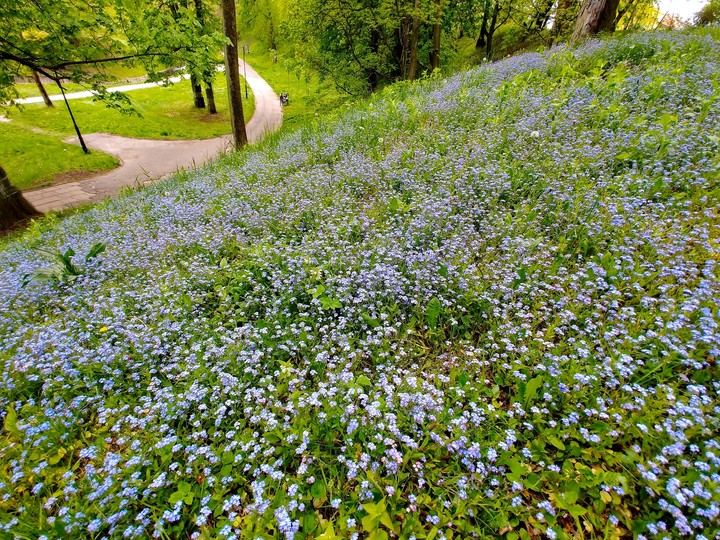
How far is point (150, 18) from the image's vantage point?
10.2 meters

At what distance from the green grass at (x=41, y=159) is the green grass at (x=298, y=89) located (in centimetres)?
1201

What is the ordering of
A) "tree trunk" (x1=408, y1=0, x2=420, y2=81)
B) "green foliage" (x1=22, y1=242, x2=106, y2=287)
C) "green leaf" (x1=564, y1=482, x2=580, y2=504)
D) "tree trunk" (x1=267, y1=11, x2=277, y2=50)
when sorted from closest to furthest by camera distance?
"green leaf" (x1=564, y1=482, x2=580, y2=504) < "green foliage" (x1=22, y1=242, x2=106, y2=287) < "tree trunk" (x1=408, y1=0, x2=420, y2=81) < "tree trunk" (x1=267, y1=11, x2=277, y2=50)

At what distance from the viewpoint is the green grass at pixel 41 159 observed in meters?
18.7

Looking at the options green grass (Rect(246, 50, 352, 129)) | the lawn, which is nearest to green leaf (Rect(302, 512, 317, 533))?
green grass (Rect(246, 50, 352, 129))

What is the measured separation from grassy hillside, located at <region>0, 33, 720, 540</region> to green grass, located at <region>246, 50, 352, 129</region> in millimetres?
9510

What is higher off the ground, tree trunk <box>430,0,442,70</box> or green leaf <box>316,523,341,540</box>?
tree trunk <box>430,0,442,70</box>

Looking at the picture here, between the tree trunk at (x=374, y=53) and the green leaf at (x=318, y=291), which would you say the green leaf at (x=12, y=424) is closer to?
the green leaf at (x=318, y=291)

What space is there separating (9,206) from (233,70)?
8920 millimetres

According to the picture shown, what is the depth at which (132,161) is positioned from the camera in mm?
22203

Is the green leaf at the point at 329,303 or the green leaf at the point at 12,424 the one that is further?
the green leaf at the point at 329,303

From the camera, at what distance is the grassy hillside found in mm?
2422

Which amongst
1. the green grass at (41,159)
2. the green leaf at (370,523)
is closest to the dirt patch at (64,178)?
the green grass at (41,159)

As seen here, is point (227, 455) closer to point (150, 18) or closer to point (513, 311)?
point (513, 311)

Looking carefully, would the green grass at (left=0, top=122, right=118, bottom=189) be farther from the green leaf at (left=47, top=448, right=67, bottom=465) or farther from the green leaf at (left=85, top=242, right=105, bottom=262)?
the green leaf at (left=47, top=448, right=67, bottom=465)
